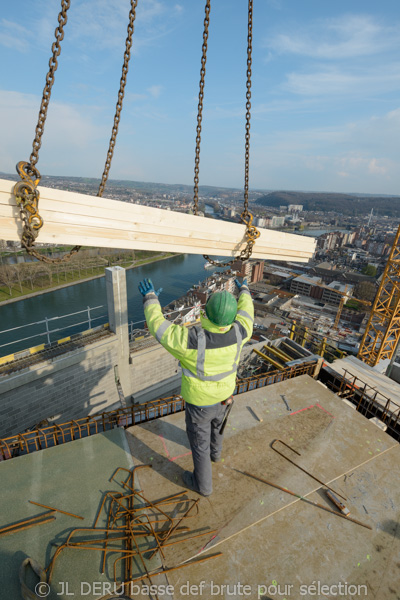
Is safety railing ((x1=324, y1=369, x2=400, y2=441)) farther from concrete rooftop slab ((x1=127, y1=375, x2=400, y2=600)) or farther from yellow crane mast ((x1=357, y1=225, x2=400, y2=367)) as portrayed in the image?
yellow crane mast ((x1=357, y1=225, x2=400, y2=367))

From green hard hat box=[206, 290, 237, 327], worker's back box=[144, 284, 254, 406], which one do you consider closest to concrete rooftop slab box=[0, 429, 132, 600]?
worker's back box=[144, 284, 254, 406]

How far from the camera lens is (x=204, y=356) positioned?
2.46 m

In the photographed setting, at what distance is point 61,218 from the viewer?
285 centimetres

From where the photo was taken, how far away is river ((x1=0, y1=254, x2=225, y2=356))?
2812cm

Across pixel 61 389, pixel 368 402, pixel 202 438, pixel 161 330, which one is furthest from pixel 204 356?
pixel 61 389

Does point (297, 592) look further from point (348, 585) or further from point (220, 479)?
point (220, 479)

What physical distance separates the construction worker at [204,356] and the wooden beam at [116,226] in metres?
0.87

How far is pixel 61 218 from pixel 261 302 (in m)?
45.9

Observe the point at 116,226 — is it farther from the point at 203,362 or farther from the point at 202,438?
the point at 202,438

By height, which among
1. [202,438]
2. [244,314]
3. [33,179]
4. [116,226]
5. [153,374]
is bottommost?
[153,374]

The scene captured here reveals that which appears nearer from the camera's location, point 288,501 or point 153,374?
point 288,501

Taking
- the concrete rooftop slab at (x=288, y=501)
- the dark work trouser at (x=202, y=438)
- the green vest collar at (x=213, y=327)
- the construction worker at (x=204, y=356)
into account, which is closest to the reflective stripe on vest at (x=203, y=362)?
the construction worker at (x=204, y=356)

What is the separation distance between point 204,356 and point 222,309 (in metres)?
0.46
